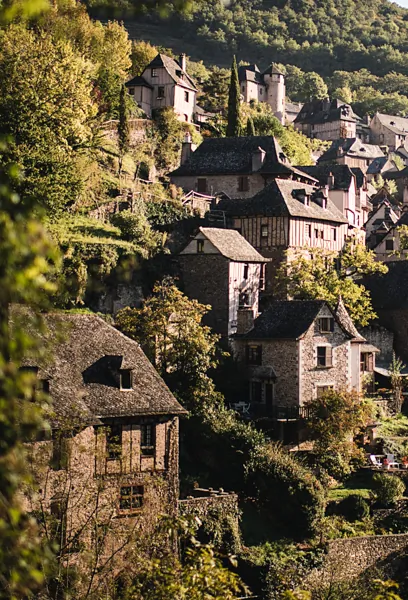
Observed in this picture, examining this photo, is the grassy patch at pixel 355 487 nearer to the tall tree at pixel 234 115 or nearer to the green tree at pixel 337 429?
the green tree at pixel 337 429

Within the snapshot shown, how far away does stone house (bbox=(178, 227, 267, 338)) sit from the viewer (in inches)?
1918

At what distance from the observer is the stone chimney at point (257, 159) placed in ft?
204

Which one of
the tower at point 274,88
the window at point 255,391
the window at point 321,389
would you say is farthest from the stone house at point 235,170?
the tower at point 274,88

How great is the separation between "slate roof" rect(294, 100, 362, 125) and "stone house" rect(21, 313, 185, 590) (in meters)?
105

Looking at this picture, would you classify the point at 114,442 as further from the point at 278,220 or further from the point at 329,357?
A: the point at 278,220

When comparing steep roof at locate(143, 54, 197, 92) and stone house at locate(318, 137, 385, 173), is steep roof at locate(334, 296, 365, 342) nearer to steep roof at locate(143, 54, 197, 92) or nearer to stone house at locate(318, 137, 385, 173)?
steep roof at locate(143, 54, 197, 92)

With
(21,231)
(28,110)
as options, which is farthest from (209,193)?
(21,231)

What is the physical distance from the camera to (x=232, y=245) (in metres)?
50.5

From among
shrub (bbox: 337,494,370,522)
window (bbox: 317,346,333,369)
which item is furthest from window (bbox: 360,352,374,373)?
shrub (bbox: 337,494,370,522)

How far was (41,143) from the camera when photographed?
4506 centimetres

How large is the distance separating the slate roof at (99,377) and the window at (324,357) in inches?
481

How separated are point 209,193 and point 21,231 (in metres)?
56.2

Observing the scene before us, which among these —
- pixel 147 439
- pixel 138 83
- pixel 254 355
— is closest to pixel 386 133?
pixel 138 83

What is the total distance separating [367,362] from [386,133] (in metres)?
99.6
